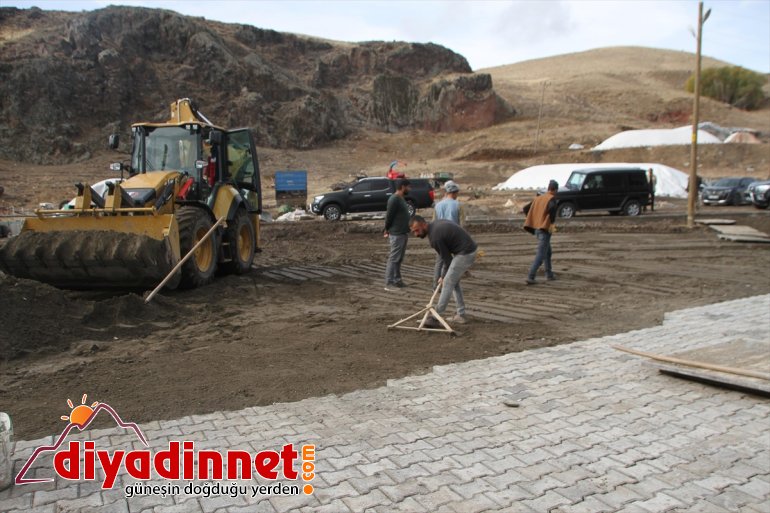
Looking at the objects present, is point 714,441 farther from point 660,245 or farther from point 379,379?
point 660,245

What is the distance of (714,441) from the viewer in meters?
4.52

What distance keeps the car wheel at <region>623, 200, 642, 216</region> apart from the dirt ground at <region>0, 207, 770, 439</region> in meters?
10.2

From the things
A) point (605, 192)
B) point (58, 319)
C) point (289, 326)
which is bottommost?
point (289, 326)

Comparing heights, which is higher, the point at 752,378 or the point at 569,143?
the point at 569,143

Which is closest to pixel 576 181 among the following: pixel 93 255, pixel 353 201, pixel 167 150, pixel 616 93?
pixel 353 201

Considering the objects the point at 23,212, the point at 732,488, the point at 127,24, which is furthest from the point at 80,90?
the point at 732,488

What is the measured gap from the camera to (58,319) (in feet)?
24.1

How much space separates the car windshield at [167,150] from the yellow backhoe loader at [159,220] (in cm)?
2

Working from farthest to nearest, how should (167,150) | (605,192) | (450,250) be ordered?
(605,192) → (167,150) → (450,250)

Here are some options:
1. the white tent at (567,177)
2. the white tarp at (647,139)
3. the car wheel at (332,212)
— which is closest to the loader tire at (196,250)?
the car wheel at (332,212)

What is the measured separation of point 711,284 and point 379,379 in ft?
26.7

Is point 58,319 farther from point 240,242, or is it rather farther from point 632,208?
point 632,208

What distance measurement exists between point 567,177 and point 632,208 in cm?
1080

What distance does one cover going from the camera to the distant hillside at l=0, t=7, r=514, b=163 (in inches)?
1622
